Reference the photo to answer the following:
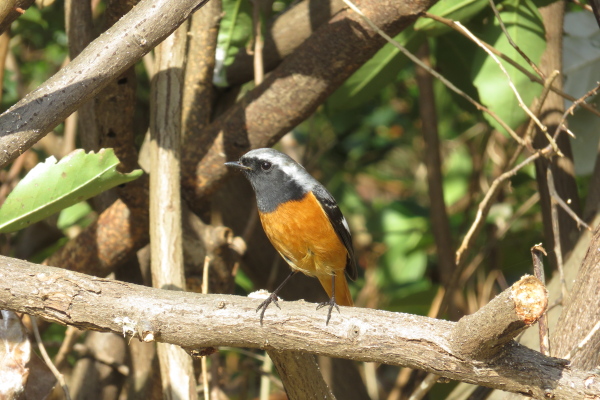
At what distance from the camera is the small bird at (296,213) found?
2.91 metres

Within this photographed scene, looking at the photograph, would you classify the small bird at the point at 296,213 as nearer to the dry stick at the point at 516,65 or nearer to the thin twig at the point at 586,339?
the dry stick at the point at 516,65

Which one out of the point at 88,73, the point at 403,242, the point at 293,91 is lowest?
the point at 403,242

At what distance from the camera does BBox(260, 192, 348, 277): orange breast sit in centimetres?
290

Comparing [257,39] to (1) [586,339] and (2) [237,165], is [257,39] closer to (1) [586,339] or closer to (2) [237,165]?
(2) [237,165]

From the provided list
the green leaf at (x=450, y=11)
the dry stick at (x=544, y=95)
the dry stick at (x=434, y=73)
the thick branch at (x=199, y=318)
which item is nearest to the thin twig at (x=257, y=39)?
the dry stick at (x=434, y=73)

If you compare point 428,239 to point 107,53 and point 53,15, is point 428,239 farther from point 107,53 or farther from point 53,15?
point 107,53

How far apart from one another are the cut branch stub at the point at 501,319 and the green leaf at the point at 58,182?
3.90 ft

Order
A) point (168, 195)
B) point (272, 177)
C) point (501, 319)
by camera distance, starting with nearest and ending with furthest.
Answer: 1. point (501, 319)
2. point (168, 195)
3. point (272, 177)

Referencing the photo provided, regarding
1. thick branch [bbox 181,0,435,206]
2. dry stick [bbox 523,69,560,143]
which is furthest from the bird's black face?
dry stick [bbox 523,69,560,143]

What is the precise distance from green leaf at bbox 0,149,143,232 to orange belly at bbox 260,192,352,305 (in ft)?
2.73

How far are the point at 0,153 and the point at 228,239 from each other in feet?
4.44

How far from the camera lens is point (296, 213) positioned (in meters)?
2.90

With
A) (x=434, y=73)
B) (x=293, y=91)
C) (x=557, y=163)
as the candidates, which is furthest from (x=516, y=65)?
(x=293, y=91)

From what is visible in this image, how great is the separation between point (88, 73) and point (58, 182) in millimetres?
456
